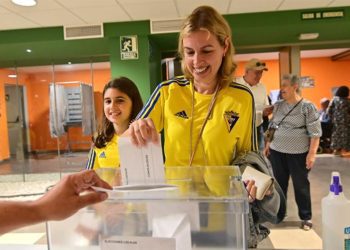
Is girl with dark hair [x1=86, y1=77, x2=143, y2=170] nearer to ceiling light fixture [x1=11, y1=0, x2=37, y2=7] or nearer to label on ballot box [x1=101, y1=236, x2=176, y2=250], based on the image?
label on ballot box [x1=101, y1=236, x2=176, y2=250]

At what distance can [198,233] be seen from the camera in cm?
70

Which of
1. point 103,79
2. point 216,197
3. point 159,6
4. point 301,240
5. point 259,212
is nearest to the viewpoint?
point 216,197

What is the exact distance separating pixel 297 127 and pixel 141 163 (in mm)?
2728

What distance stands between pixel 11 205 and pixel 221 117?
690 millimetres

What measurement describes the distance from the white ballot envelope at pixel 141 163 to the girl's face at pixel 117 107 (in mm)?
1205

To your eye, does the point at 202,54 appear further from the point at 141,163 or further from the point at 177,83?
the point at 141,163

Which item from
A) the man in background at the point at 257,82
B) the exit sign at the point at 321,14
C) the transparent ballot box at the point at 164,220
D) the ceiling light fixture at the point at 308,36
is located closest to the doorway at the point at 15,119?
the man in background at the point at 257,82

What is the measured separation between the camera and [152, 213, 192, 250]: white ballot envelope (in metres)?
0.68

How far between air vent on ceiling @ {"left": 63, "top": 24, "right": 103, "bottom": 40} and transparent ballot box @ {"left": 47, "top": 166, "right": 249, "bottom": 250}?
14.6ft

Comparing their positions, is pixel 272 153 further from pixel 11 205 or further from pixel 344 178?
pixel 11 205

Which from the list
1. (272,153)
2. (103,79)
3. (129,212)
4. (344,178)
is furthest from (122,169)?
(103,79)

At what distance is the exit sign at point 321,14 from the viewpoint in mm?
4613

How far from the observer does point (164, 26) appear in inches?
189

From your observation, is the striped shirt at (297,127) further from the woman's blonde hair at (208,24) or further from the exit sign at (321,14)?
the woman's blonde hair at (208,24)
